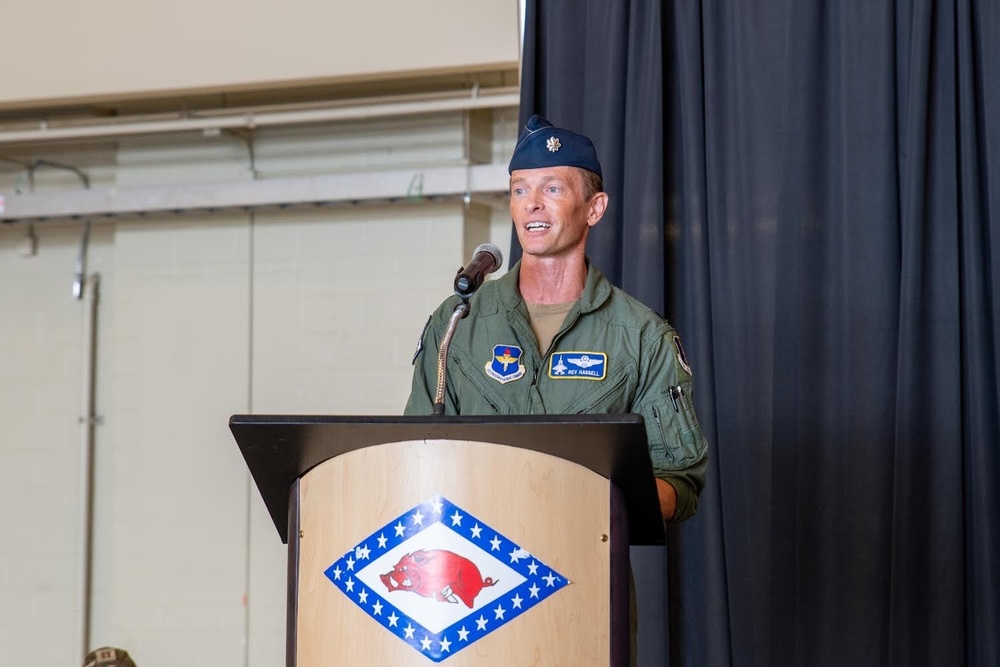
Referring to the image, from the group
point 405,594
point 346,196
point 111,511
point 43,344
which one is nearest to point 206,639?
point 111,511

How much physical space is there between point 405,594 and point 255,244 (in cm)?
342

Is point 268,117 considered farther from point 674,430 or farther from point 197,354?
point 674,430

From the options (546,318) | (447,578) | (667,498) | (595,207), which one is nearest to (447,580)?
(447,578)

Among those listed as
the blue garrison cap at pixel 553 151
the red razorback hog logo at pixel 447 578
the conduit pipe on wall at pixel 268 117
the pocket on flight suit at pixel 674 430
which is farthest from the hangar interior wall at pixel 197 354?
the red razorback hog logo at pixel 447 578

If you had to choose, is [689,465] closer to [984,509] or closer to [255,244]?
[984,509]

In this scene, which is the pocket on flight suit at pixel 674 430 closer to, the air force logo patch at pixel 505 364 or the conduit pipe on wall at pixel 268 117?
the air force logo patch at pixel 505 364

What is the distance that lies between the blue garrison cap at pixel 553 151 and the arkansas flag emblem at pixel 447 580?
34.1 inches

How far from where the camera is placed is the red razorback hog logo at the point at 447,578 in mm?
1432

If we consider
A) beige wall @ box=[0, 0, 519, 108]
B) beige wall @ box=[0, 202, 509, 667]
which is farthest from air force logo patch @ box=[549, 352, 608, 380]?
beige wall @ box=[0, 202, 509, 667]

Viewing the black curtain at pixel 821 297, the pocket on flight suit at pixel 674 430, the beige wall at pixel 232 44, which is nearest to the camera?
the pocket on flight suit at pixel 674 430

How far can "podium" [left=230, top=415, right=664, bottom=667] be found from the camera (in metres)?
1.43

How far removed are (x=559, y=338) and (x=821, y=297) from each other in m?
1.38

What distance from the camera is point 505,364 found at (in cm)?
210

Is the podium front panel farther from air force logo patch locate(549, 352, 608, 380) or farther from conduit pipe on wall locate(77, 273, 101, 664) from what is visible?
conduit pipe on wall locate(77, 273, 101, 664)
